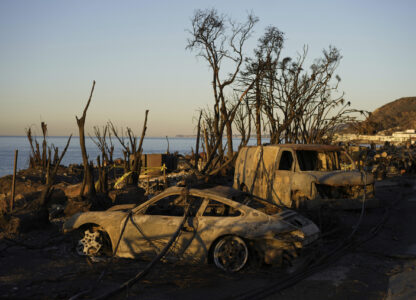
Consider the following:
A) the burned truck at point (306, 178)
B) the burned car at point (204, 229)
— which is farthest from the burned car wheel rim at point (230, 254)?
the burned truck at point (306, 178)

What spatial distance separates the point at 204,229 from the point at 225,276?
2.96 feet

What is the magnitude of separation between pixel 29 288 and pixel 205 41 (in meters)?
28.2

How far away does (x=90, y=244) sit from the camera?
8.38 m

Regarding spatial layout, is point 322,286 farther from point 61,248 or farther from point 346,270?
point 61,248

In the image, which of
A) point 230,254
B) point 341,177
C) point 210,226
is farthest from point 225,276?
point 341,177

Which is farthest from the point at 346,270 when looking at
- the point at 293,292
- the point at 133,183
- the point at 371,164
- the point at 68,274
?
the point at 371,164

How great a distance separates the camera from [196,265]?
741cm

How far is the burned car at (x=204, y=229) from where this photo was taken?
7223 mm

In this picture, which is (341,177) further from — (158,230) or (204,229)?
(158,230)

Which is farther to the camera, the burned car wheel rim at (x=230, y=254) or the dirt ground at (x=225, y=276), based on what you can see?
the burned car wheel rim at (x=230, y=254)

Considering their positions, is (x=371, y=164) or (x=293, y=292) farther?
(x=371, y=164)

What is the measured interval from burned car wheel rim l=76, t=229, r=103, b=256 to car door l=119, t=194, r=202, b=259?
64 centimetres

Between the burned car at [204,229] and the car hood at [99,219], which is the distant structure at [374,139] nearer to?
the burned car at [204,229]

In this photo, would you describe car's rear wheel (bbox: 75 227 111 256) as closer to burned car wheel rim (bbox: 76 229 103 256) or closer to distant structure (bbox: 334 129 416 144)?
burned car wheel rim (bbox: 76 229 103 256)
